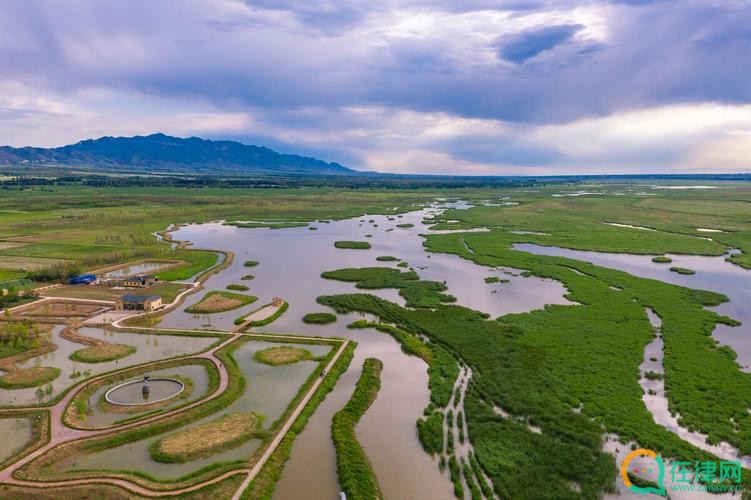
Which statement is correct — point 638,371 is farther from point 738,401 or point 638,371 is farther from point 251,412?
point 251,412

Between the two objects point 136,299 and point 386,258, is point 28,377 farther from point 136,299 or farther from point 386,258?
point 386,258

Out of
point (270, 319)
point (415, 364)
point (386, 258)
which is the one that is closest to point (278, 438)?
point (415, 364)

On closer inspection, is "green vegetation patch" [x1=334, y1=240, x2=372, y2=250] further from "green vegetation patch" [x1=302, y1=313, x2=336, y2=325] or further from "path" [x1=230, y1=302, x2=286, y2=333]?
"green vegetation patch" [x1=302, y1=313, x2=336, y2=325]

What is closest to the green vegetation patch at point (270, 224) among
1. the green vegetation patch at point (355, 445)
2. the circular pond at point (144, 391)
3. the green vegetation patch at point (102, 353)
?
the green vegetation patch at point (102, 353)

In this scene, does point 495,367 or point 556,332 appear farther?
point 556,332

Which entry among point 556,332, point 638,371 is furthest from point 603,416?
point 556,332

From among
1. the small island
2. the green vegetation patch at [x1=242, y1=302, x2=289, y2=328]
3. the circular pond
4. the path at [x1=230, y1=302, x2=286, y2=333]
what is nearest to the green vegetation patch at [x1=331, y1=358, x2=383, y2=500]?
the circular pond

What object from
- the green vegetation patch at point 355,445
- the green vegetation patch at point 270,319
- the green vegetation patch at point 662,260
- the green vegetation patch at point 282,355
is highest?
the green vegetation patch at point 662,260

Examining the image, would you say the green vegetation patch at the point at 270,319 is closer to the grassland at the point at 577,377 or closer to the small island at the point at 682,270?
the grassland at the point at 577,377
